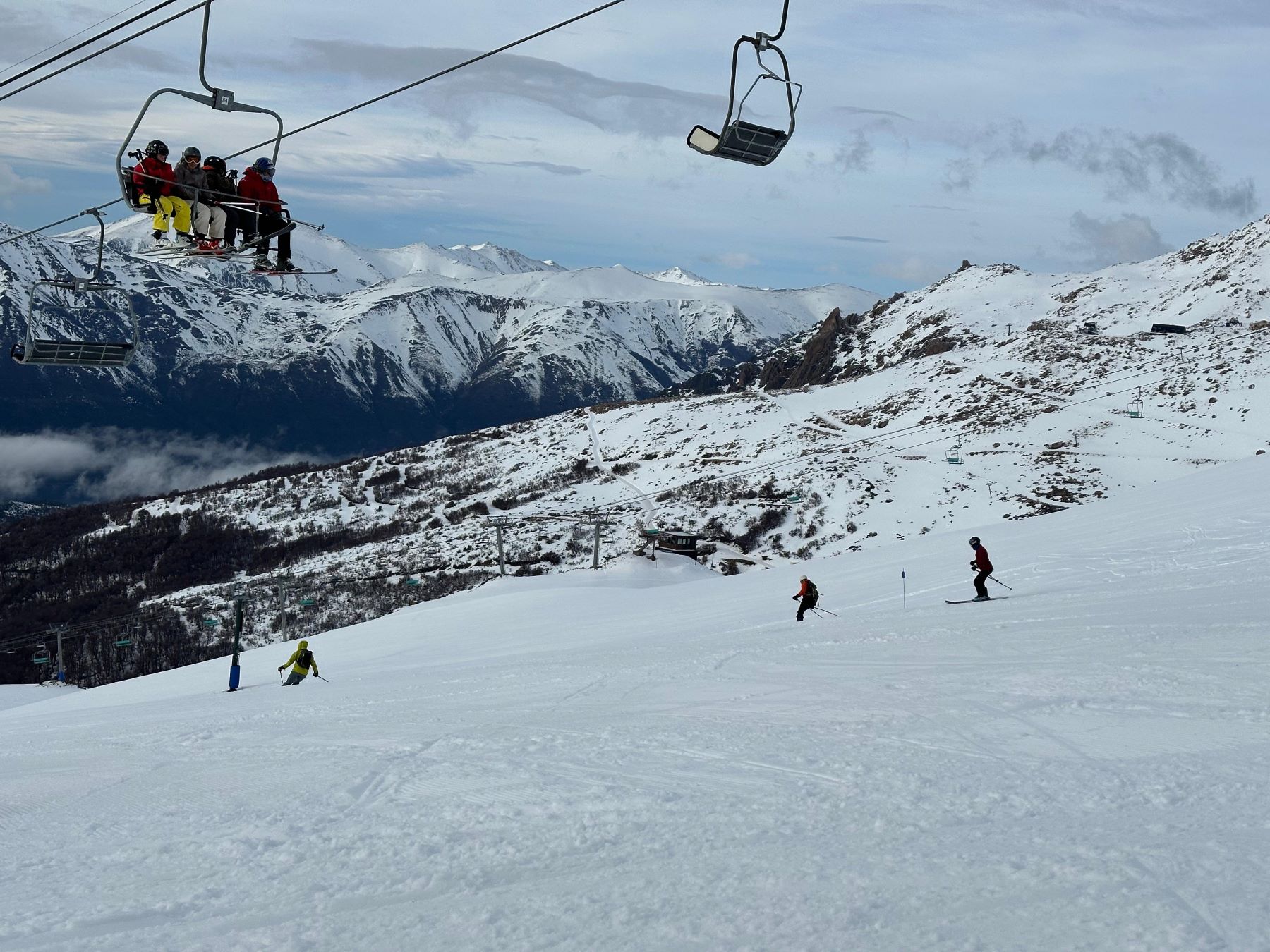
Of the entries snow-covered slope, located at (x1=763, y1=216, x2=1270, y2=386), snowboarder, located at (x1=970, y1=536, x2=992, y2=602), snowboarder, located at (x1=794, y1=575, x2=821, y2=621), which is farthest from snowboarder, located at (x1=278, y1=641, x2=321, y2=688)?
snow-covered slope, located at (x1=763, y1=216, x2=1270, y2=386)

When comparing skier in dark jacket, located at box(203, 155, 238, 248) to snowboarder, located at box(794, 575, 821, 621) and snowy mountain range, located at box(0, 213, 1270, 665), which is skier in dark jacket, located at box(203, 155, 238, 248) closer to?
snowboarder, located at box(794, 575, 821, 621)

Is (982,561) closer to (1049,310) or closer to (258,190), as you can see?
(258,190)

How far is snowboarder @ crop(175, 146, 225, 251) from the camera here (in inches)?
492

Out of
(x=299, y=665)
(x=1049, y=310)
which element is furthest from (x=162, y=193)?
(x=1049, y=310)

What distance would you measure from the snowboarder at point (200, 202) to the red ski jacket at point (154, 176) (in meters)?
0.14

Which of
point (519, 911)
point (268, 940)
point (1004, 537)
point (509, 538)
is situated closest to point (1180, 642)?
point (519, 911)

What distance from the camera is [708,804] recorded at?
8453mm

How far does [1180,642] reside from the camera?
14.4 metres

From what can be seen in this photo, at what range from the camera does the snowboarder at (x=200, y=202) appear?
12.5 meters

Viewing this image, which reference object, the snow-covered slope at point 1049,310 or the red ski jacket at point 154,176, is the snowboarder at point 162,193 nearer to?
the red ski jacket at point 154,176

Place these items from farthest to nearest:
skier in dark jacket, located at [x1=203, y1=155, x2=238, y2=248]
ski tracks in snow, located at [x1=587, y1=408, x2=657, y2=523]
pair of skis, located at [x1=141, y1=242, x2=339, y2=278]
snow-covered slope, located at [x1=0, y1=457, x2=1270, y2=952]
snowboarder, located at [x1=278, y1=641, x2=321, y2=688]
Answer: ski tracks in snow, located at [x1=587, y1=408, x2=657, y2=523], snowboarder, located at [x1=278, y1=641, x2=321, y2=688], skier in dark jacket, located at [x1=203, y1=155, x2=238, y2=248], pair of skis, located at [x1=141, y1=242, x2=339, y2=278], snow-covered slope, located at [x1=0, y1=457, x2=1270, y2=952]

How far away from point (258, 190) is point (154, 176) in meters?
1.23

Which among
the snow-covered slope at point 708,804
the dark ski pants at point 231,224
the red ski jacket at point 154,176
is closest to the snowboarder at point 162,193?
the red ski jacket at point 154,176

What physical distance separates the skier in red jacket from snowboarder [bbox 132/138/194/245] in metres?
0.67
